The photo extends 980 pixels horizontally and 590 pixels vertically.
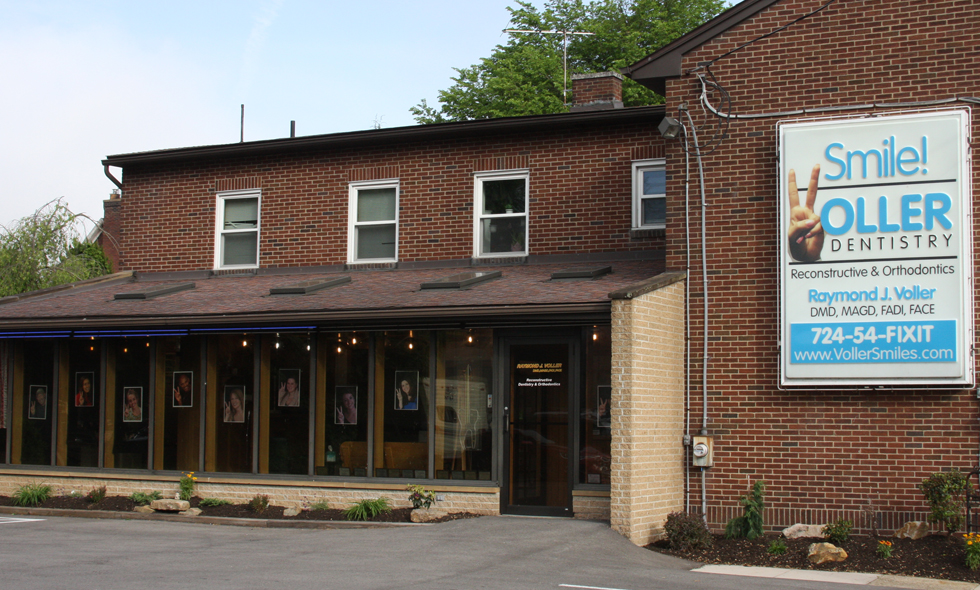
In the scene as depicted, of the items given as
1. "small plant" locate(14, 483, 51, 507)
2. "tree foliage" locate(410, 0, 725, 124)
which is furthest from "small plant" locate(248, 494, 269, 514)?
"tree foliage" locate(410, 0, 725, 124)

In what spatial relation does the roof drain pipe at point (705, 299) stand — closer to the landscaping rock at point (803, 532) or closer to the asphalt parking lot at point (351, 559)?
the landscaping rock at point (803, 532)

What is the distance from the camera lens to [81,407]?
1582cm

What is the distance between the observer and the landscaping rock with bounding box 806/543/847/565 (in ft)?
35.2

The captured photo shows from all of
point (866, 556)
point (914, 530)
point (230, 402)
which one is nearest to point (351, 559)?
point (230, 402)

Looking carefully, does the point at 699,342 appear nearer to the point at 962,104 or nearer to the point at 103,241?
the point at 962,104

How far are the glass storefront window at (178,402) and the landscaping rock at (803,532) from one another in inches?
345

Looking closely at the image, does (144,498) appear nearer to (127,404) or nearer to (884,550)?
(127,404)

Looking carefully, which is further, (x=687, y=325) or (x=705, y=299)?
(x=687, y=325)

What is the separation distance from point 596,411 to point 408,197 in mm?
5615

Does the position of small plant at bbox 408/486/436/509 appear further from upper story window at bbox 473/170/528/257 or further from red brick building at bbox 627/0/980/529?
upper story window at bbox 473/170/528/257

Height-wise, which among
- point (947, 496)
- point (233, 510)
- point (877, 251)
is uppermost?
point (877, 251)

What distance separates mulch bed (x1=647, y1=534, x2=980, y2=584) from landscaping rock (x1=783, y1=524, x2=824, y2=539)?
69mm

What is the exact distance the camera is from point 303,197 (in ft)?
56.8

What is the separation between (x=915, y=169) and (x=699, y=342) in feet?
11.0
